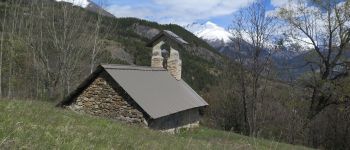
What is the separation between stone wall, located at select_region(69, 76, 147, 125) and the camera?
1006 inches

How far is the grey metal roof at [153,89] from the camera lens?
84.2 ft

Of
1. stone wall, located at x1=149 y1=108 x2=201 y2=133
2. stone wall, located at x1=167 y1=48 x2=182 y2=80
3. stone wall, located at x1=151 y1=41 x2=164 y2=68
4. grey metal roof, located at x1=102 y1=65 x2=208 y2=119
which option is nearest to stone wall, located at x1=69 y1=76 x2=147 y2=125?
grey metal roof, located at x1=102 y1=65 x2=208 y2=119

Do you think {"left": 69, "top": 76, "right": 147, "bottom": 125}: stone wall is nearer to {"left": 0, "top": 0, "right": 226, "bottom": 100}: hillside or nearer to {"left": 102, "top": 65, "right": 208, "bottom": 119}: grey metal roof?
{"left": 102, "top": 65, "right": 208, "bottom": 119}: grey metal roof

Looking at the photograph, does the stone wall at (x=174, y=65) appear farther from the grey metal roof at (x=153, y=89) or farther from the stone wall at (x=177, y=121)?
the stone wall at (x=177, y=121)

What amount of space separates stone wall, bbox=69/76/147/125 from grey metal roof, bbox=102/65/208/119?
0.60 m

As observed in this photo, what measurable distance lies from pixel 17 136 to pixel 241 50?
40.5 metres

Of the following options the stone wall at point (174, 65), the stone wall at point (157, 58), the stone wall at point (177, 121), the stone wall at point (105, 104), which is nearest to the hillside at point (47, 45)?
the stone wall at point (174, 65)

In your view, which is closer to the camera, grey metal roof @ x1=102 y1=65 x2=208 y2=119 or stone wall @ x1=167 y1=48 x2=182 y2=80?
grey metal roof @ x1=102 y1=65 x2=208 y2=119

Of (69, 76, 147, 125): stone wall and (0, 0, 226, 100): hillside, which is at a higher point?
(0, 0, 226, 100): hillside

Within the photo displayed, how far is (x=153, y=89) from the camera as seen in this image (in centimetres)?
2858

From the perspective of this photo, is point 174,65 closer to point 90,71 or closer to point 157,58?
point 157,58

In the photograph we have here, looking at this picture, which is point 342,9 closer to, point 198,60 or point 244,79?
point 244,79

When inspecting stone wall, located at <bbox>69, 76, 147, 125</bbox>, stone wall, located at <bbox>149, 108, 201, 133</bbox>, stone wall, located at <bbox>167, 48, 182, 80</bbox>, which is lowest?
stone wall, located at <bbox>149, 108, 201, 133</bbox>

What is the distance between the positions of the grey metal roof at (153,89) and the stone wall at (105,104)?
601 mm
